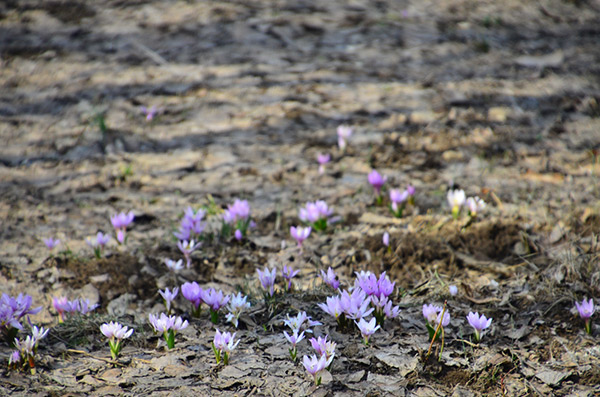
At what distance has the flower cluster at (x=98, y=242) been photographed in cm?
296

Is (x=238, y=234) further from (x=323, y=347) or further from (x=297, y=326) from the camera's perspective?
(x=323, y=347)

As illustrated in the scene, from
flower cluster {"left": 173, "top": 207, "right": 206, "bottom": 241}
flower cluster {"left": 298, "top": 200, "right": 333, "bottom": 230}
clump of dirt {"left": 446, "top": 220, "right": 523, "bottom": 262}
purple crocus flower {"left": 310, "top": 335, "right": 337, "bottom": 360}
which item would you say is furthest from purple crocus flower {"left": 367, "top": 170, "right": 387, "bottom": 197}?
purple crocus flower {"left": 310, "top": 335, "right": 337, "bottom": 360}

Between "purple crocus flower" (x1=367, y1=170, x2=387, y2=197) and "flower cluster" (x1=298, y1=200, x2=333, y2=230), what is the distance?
39 centimetres

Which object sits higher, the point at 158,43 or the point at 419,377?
the point at 158,43

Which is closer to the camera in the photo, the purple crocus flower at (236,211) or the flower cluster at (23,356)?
the flower cluster at (23,356)

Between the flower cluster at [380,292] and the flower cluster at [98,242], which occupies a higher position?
the flower cluster at [380,292]

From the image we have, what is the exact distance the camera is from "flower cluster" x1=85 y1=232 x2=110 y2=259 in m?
2.96

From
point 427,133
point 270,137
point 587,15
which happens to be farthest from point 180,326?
point 587,15

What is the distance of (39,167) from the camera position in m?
3.83

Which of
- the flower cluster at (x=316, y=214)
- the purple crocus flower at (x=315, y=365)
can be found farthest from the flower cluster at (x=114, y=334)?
the flower cluster at (x=316, y=214)

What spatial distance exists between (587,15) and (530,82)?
1757mm

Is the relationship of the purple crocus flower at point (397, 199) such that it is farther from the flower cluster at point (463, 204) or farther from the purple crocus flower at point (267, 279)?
the purple crocus flower at point (267, 279)

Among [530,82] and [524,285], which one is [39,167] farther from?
[530,82]

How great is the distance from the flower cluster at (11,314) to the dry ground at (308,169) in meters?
0.17
